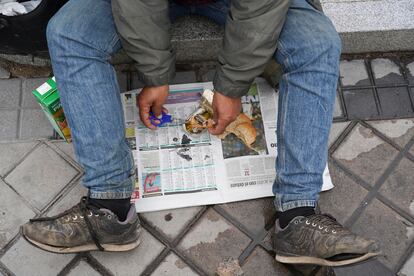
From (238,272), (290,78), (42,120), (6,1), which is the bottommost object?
(238,272)

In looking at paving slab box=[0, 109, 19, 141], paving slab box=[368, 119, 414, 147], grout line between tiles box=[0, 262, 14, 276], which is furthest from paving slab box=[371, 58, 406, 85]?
grout line between tiles box=[0, 262, 14, 276]

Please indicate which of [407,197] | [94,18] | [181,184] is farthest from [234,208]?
[94,18]

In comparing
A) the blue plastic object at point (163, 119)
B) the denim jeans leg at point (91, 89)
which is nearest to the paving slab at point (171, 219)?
the denim jeans leg at point (91, 89)

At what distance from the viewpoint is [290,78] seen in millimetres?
1527

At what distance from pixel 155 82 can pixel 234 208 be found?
0.54m

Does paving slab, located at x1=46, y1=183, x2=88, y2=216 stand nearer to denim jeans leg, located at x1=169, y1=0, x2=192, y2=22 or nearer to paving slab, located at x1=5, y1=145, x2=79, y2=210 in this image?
paving slab, located at x1=5, y1=145, x2=79, y2=210

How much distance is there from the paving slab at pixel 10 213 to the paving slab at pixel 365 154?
1138mm

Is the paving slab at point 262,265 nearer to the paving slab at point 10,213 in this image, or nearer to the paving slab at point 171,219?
the paving slab at point 171,219

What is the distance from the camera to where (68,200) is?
5.66 feet

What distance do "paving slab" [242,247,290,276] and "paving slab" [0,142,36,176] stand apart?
893mm

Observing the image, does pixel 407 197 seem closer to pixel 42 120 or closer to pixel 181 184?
pixel 181 184

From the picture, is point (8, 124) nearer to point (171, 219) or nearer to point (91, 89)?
point (91, 89)

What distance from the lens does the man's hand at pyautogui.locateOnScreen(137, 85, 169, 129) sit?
1.55 m

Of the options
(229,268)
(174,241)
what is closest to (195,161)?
(174,241)
